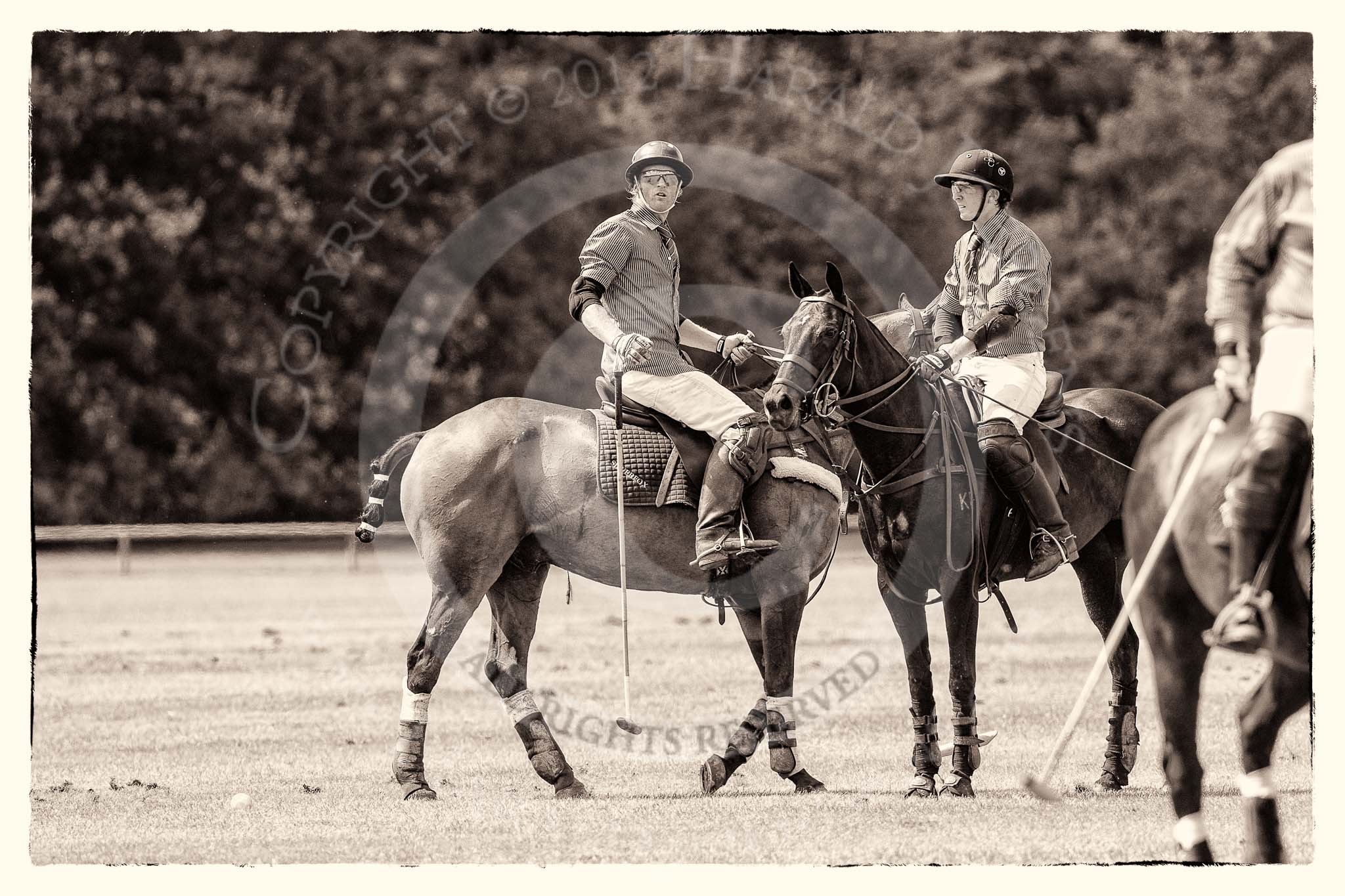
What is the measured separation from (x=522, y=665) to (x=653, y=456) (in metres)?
1.32

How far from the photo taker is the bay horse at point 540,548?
881 cm

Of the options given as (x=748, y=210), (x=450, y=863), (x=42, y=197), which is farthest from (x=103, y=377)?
(x=450, y=863)

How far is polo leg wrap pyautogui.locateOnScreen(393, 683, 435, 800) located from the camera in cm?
870

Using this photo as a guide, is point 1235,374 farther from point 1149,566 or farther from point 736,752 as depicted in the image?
point 736,752

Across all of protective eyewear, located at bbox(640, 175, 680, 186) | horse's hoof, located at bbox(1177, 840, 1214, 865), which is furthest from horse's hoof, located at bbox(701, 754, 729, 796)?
protective eyewear, located at bbox(640, 175, 680, 186)

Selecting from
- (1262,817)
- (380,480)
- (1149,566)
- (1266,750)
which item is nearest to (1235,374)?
(1149,566)

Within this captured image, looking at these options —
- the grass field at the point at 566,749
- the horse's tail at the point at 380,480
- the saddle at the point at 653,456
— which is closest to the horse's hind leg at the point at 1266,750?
the grass field at the point at 566,749

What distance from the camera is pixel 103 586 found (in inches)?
899

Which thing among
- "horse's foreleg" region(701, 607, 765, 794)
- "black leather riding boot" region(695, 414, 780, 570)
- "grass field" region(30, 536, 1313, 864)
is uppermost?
"black leather riding boot" region(695, 414, 780, 570)

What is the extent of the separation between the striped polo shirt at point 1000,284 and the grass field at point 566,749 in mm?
2337

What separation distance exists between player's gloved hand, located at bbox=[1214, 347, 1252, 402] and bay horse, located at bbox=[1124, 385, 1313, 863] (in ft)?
0.33

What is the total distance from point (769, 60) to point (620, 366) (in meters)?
23.6


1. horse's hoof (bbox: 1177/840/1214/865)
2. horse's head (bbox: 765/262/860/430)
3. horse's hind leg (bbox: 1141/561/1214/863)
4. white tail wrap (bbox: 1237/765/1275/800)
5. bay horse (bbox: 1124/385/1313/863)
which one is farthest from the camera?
horse's head (bbox: 765/262/860/430)

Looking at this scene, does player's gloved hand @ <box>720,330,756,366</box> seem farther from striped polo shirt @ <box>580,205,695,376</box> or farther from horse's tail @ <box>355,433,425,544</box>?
horse's tail @ <box>355,433,425,544</box>
